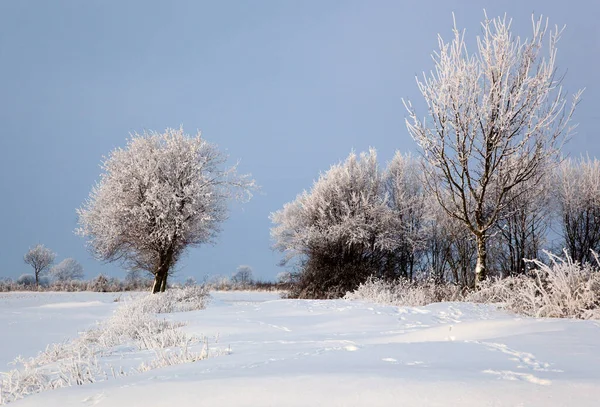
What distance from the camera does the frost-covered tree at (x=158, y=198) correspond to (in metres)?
20.3

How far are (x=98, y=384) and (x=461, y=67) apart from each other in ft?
39.3

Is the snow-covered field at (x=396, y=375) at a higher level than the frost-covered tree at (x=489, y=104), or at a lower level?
lower

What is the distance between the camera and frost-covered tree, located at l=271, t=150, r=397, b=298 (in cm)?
1919

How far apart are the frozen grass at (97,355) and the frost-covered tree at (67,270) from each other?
1818 inches

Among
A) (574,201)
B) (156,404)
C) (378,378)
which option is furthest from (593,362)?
(574,201)

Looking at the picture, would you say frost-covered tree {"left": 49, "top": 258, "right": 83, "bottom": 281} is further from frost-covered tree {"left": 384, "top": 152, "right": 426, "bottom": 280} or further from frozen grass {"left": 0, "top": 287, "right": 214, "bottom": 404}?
frozen grass {"left": 0, "top": 287, "right": 214, "bottom": 404}

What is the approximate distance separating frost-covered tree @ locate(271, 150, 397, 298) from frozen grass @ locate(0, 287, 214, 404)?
8.19 metres

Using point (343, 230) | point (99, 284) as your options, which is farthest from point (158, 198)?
point (99, 284)

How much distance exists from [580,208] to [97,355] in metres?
24.1

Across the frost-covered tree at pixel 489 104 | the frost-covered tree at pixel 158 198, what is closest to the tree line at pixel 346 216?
the frost-covered tree at pixel 158 198

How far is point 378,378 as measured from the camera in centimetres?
263

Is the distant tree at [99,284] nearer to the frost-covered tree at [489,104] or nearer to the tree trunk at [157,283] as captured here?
the tree trunk at [157,283]

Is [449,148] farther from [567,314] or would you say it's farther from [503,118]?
[567,314]

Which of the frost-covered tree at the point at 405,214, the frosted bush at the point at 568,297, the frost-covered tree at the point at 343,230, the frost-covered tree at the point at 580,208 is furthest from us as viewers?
the frost-covered tree at the point at 580,208
